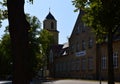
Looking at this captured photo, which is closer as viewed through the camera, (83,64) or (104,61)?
(104,61)

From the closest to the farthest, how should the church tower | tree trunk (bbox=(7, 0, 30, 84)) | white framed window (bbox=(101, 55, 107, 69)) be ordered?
tree trunk (bbox=(7, 0, 30, 84)) → white framed window (bbox=(101, 55, 107, 69)) → the church tower

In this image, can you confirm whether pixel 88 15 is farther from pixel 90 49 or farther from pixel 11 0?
pixel 90 49

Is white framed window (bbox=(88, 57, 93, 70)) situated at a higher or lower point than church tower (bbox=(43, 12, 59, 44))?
lower

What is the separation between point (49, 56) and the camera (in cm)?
10388

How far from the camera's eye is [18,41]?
8539mm

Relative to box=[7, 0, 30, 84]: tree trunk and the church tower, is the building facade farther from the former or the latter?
Answer: box=[7, 0, 30, 84]: tree trunk

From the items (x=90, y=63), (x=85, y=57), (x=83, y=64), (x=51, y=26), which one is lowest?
(x=83, y=64)

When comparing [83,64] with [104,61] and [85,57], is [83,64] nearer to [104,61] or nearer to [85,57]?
[85,57]

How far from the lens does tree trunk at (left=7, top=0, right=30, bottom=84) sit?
334 inches

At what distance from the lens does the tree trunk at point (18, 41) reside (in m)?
8.48

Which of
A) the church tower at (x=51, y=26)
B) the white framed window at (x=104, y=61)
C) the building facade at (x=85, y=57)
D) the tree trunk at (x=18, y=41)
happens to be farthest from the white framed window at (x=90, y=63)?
the tree trunk at (x=18, y=41)

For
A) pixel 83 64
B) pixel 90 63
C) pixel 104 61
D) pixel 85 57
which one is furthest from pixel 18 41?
pixel 83 64

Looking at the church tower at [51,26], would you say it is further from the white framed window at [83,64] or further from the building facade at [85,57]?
the white framed window at [83,64]

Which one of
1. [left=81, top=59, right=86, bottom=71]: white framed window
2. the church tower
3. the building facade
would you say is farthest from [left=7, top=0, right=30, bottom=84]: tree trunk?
the church tower
